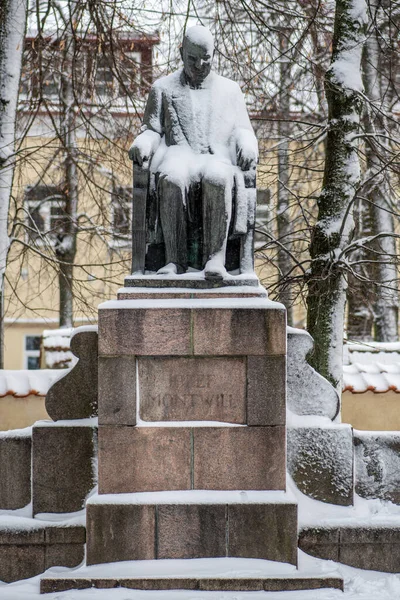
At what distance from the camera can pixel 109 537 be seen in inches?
204

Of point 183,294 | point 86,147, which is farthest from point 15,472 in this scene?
point 86,147

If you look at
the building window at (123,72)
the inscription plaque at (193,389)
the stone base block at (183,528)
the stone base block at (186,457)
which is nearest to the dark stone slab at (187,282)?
the inscription plaque at (193,389)

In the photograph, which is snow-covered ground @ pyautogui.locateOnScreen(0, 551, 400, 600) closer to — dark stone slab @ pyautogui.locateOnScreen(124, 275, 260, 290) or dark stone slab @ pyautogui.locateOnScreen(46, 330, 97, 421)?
dark stone slab @ pyautogui.locateOnScreen(46, 330, 97, 421)

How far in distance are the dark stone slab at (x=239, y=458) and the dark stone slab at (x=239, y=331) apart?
19.9 inches

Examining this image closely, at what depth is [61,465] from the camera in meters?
5.70

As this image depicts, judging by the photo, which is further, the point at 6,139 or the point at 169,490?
the point at 6,139

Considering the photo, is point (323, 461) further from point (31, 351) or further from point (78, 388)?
point (31, 351)

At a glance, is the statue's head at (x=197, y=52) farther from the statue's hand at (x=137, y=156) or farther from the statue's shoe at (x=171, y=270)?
the statue's shoe at (x=171, y=270)

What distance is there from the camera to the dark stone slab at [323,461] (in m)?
5.75

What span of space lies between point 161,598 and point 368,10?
22.4 feet

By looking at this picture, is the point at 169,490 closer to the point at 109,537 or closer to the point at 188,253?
the point at 109,537

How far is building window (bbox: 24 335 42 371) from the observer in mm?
23312

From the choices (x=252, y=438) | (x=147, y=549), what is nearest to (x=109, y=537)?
(x=147, y=549)

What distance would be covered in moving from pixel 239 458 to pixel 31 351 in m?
18.7
